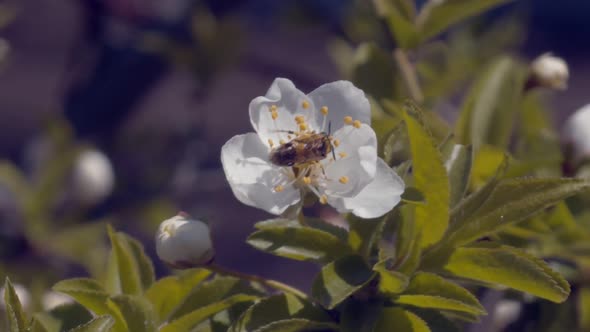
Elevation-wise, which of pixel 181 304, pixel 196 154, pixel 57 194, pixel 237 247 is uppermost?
pixel 181 304

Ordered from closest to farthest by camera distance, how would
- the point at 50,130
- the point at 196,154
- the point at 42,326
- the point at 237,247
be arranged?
the point at 42,326 < the point at 50,130 < the point at 196,154 < the point at 237,247

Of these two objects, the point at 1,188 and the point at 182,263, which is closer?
the point at 182,263

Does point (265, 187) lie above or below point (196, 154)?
above

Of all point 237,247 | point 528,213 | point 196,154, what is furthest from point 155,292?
point 237,247

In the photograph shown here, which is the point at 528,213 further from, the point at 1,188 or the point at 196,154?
the point at 196,154

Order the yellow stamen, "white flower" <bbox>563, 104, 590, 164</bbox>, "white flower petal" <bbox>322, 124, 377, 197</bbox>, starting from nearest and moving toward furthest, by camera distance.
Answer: "white flower petal" <bbox>322, 124, 377, 197</bbox>
the yellow stamen
"white flower" <bbox>563, 104, 590, 164</bbox>

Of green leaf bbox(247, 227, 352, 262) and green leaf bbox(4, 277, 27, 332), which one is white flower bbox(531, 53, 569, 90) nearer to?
green leaf bbox(247, 227, 352, 262)

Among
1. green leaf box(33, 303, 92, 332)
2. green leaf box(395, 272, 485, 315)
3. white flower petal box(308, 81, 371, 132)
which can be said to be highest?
white flower petal box(308, 81, 371, 132)

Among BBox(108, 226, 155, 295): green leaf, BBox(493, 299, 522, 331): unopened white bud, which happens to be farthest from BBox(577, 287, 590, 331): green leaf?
BBox(108, 226, 155, 295): green leaf
